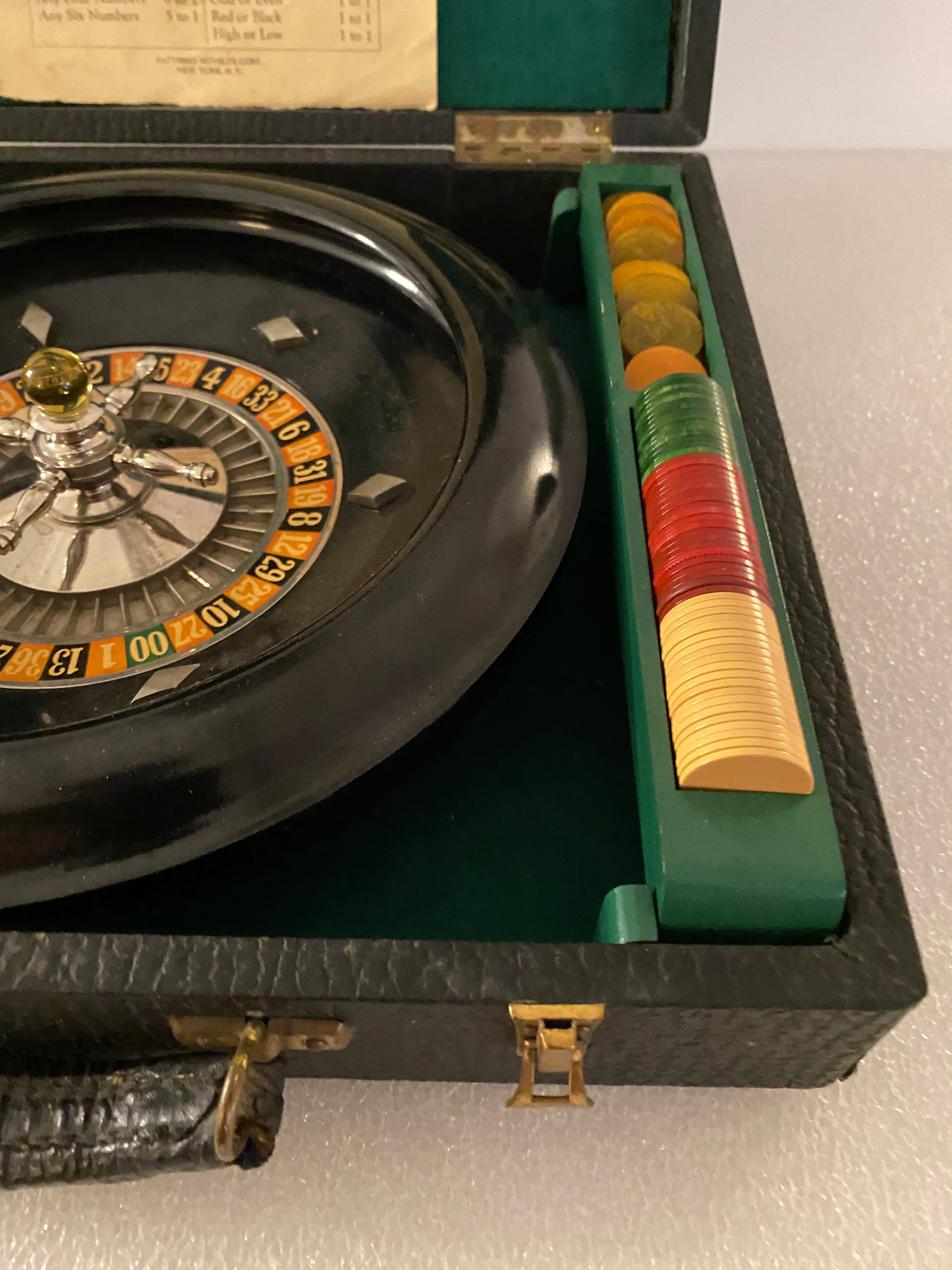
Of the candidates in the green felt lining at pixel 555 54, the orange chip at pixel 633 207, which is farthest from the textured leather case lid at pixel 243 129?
the orange chip at pixel 633 207

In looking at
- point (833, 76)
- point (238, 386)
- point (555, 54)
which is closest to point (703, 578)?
point (238, 386)

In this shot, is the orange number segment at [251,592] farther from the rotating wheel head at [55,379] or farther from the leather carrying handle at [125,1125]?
the leather carrying handle at [125,1125]

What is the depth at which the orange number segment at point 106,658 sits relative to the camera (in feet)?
2.91

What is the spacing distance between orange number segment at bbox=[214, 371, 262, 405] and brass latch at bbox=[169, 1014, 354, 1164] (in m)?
0.69

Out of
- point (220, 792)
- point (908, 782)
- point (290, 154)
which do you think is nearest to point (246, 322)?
point (290, 154)

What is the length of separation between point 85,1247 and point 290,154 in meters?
1.27

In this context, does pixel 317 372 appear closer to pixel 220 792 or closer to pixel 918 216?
pixel 220 792

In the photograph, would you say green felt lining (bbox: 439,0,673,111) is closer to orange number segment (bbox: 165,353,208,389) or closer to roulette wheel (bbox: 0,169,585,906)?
roulette wheel (bbox: 0,169,585,906)

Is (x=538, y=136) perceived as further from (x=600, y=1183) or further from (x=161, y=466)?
(x=600, y=1183)

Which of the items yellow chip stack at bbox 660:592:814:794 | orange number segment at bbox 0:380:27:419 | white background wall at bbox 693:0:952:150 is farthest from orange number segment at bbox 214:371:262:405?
white background wall at bbox 693:0:952:150

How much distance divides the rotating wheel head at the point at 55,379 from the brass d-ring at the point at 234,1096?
570 mm

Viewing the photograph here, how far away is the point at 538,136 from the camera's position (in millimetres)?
1353

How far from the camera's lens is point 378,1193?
2.77 feet

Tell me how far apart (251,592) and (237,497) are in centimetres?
14
